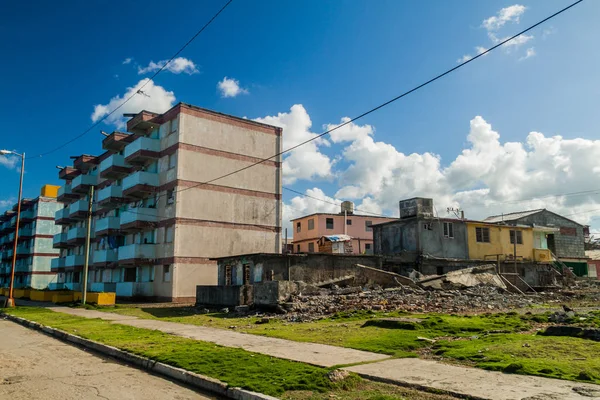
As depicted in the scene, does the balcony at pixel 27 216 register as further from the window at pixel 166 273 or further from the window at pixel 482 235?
the window at pixel 482 235

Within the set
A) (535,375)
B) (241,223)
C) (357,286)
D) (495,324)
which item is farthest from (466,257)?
(535,375)

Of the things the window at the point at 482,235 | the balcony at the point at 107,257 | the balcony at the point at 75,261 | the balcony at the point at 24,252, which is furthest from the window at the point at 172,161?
the balcony at the point at 24,252

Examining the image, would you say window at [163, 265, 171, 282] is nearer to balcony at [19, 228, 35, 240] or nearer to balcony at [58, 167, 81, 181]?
balcony at [58, 167, 81, 181]

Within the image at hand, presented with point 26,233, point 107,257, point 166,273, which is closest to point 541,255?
point 166,273

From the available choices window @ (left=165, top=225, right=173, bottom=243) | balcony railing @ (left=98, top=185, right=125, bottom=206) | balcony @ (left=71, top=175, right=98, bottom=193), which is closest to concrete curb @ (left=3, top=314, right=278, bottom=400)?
window @ (left=165, top=225, right=173, bottom=243)

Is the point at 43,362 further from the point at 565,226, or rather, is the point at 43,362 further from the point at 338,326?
the point at 565,226

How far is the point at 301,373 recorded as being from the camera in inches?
303

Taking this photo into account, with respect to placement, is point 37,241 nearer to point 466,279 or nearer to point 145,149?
point 145,149

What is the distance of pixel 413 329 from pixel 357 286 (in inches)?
514

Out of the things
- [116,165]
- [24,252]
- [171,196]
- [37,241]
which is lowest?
[24,252]

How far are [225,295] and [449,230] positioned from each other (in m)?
20.8

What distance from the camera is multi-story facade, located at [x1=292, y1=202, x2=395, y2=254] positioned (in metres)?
61.7

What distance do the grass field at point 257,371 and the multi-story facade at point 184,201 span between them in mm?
24881

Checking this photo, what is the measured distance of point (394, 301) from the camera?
22.4 m
